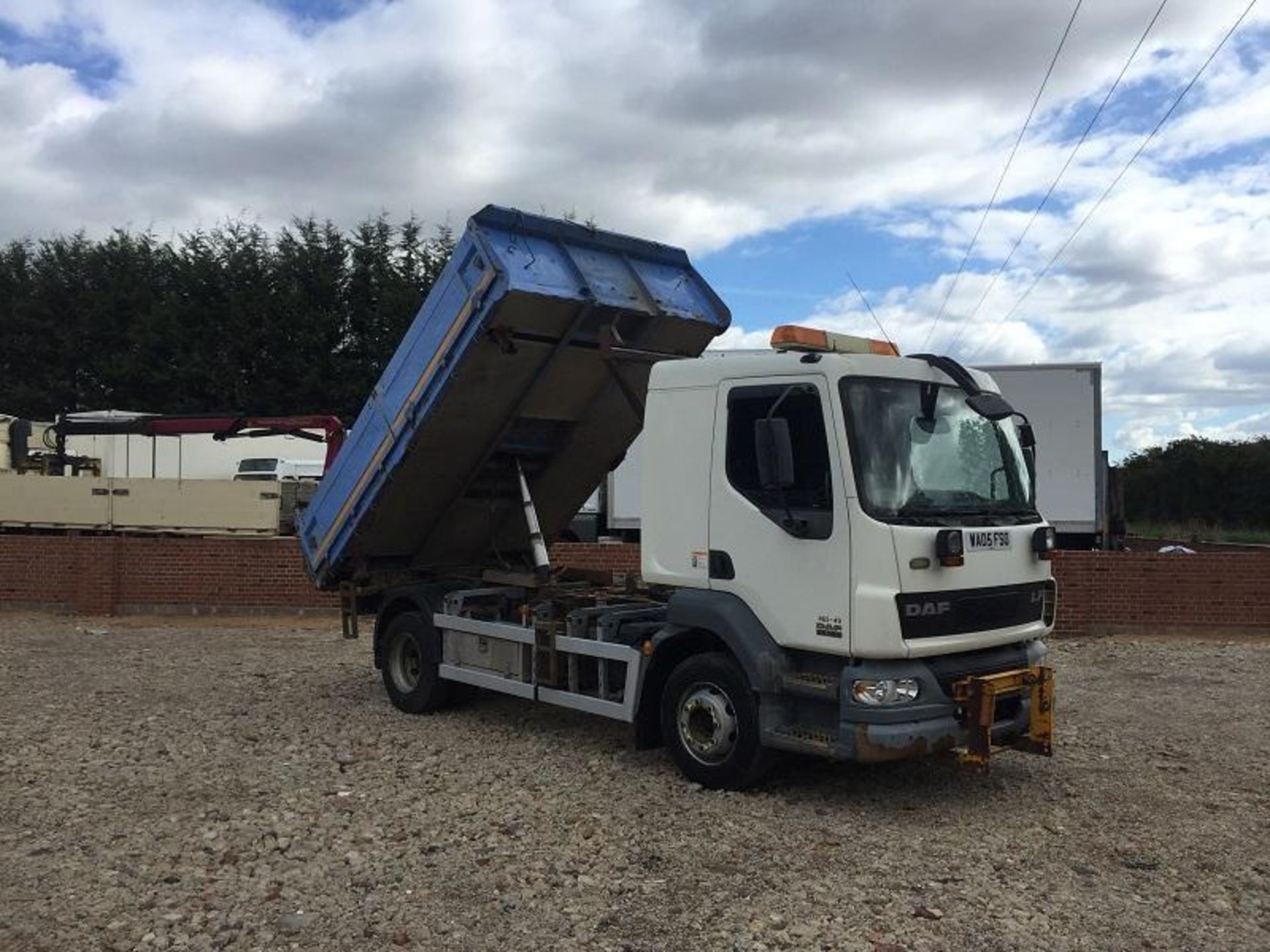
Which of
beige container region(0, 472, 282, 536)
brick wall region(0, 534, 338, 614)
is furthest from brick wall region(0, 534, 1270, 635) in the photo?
beige container region(0, 472, 282, 536)

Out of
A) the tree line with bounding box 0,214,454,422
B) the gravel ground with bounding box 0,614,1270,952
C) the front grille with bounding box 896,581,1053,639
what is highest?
the tree line with bounding box 0,214,454,422

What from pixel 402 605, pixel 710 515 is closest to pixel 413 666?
pixel 402 605

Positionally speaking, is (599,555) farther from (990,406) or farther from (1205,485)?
(1205,485)

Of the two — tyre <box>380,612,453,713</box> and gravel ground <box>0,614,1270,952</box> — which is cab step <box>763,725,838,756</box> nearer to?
gravel ground <box>0,614,1270,952</box>

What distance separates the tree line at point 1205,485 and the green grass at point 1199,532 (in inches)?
39.3

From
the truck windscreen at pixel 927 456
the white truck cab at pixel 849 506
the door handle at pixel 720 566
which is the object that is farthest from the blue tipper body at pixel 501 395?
the truck windscreen at pixel 927 456

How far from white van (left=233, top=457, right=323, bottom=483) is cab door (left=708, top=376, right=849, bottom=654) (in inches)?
766

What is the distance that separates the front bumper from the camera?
535 cm

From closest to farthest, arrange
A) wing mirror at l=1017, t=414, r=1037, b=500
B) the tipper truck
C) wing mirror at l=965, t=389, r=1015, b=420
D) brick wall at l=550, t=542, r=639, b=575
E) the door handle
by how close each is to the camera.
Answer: the tipper truck
wing mirror at l=965, t=389, r=1015, b=420
the door handle
wing mirror at l=1017, t=414, r=1037, b=500
brick wall at l=550, t=542, r=639, b=575

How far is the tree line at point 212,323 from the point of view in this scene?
31.3 metres

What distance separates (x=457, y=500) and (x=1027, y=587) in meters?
4.37

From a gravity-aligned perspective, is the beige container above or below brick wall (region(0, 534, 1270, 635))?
above

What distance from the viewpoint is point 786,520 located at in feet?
18.5

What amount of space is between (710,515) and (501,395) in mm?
2056
